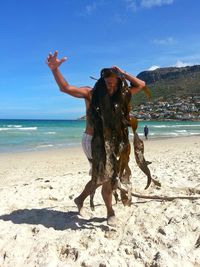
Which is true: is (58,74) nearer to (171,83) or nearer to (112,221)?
(112,221)

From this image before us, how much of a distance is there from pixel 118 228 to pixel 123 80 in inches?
63.2

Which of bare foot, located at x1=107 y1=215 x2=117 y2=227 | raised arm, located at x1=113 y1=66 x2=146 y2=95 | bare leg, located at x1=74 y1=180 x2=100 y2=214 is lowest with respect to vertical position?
bare foot, located at x1=107 y1=215 x2=117 y2=227

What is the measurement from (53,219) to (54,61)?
1884 millimetres

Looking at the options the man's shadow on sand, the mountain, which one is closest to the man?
the man's shadow on sand

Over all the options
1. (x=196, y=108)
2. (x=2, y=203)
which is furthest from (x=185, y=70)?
(x=2, y=203)

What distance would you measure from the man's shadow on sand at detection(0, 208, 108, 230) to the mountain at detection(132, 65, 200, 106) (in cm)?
8956

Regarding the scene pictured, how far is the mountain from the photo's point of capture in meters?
107

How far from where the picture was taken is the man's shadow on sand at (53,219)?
14.8ft

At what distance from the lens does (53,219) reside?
4.80m

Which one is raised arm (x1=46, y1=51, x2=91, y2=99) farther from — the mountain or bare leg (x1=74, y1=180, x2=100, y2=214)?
the mountain

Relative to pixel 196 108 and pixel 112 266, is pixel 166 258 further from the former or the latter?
pixel 196 108

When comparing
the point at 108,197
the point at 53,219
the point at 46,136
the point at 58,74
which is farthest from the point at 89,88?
the point at 46,136

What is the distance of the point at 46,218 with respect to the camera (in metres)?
4.84

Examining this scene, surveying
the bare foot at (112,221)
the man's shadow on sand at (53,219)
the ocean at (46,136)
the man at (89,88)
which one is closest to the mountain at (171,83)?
the ocean at (46,136)
